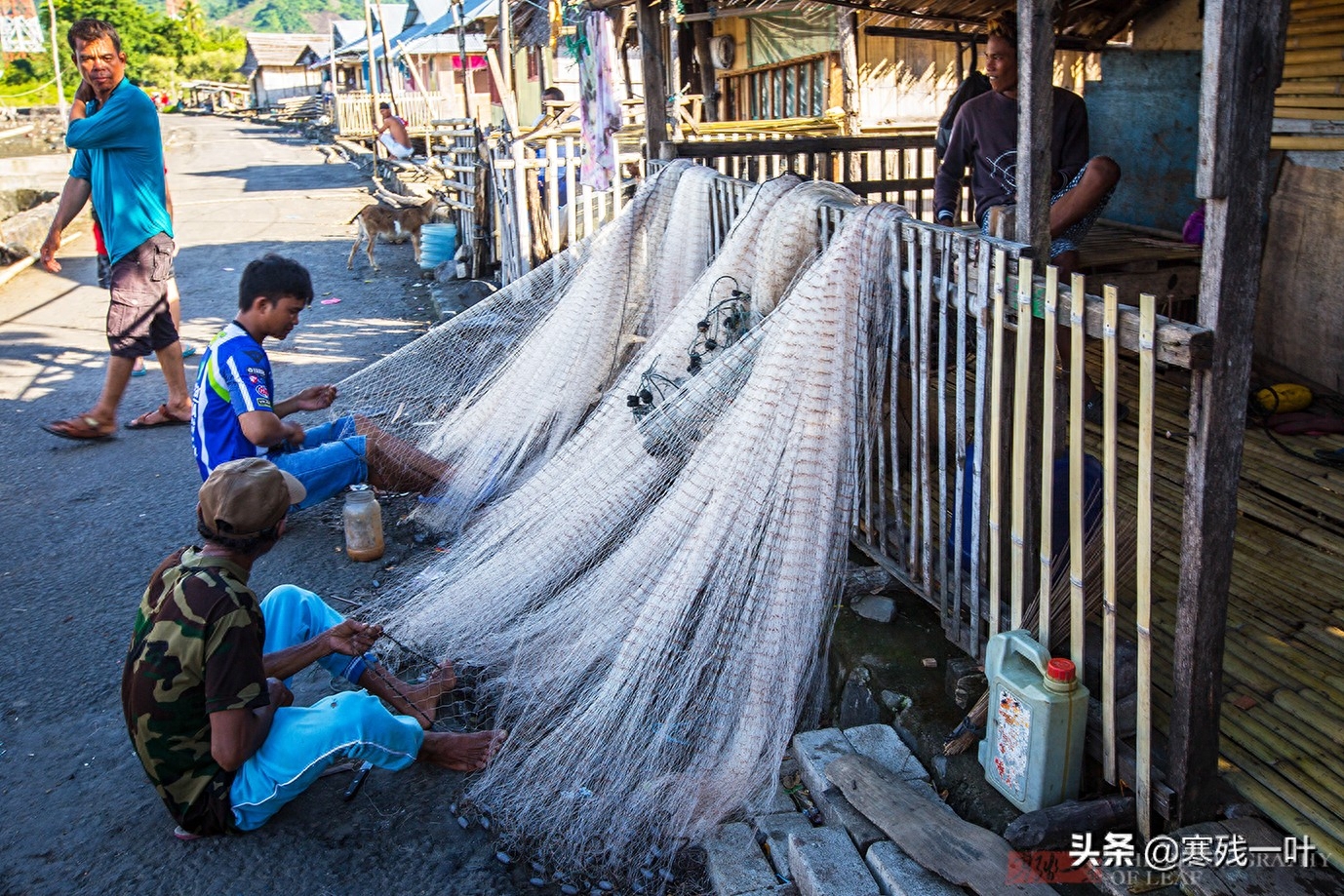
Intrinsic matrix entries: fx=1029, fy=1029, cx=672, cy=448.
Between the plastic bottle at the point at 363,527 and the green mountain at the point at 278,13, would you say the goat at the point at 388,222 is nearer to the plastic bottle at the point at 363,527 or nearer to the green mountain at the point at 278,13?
the plastic bottle at the point at 363,527

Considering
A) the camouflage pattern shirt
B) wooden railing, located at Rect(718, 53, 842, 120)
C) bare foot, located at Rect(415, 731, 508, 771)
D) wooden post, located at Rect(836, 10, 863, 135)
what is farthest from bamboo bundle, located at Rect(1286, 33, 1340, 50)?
wooden railing, located at Rect(718, 53, 842, 120)

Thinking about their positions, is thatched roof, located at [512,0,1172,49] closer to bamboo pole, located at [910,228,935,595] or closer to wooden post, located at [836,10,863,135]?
wooden post, located at [836,10,863,135]

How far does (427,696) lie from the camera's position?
353cm

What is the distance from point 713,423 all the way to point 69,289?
35.0 feet

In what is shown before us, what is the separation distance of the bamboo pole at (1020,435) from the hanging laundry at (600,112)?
16.0 feet

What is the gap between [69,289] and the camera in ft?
37.8

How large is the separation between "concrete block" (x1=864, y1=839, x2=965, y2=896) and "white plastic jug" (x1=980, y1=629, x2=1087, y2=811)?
306mm

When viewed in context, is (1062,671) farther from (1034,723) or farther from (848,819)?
(848,819)

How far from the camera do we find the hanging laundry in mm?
7215

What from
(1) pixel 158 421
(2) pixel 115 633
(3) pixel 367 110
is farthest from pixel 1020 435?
(3) pixel 367 110

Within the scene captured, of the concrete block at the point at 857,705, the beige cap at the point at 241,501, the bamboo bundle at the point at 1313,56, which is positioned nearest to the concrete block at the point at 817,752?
the concrete block at the point at 857,705

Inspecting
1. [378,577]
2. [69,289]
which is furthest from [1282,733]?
[69,289]

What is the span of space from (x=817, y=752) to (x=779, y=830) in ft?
0.93

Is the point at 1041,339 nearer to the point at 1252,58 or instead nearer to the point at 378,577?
the point at 1252,58
